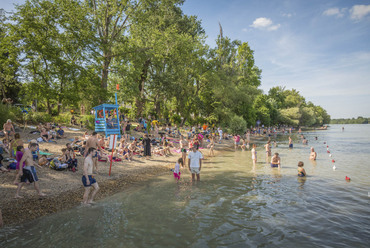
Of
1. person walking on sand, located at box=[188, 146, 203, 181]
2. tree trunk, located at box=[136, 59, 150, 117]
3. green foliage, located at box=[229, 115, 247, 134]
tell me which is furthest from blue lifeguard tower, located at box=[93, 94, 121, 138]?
green foliage, located at box=[229, 115, 247, 134]

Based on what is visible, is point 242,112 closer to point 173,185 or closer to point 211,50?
point 211,50

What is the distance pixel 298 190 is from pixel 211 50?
108 ft

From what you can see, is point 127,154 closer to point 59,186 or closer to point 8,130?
point 59,186

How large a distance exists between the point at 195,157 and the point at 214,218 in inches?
138

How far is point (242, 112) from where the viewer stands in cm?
4422

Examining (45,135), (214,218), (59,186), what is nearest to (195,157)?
(214,218)

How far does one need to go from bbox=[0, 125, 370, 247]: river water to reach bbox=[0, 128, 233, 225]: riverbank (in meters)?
0.57

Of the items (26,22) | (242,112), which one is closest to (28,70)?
(26,22)

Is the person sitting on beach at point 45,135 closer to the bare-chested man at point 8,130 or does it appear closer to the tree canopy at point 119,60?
the bare-chested man at point 8,130

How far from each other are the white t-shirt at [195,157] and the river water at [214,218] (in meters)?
1.12

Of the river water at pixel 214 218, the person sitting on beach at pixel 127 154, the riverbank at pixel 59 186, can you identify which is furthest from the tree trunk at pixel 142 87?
the river water at pixel 214 218

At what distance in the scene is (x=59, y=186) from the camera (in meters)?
8.98

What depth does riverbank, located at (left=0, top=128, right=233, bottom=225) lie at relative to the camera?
6.91m

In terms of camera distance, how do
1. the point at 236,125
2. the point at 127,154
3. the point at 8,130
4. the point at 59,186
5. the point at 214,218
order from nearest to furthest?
the point at 214,218
the point at 59,186
the point at 8,130
the point at 127,154
the point at 236,125
